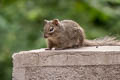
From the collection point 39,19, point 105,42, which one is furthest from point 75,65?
point 39,19

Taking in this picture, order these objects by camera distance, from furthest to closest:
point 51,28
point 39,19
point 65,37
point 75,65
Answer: point 39,19
point 65,37
point 51,28
point 75,65

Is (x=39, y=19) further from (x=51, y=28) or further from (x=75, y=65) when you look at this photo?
(x=75, y=65)

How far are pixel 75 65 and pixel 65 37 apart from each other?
3.40 ft

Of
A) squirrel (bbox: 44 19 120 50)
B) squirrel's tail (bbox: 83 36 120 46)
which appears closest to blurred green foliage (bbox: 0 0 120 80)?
squirrel's tail (bbox: 83 36 120 46)

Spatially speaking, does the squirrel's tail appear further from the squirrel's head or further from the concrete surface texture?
the concrete surface texture

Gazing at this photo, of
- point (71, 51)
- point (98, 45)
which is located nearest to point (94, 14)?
point (98, 45)

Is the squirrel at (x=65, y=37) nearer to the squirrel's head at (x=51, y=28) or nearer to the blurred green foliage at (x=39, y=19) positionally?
the squirrel's head at (x=51, y=28)

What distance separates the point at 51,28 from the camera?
716cm

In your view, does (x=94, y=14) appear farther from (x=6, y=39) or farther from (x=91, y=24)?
(x=6, y=39)

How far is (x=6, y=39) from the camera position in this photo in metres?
11.3

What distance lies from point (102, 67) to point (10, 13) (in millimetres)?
5684

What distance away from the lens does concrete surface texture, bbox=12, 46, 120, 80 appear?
6.33 m

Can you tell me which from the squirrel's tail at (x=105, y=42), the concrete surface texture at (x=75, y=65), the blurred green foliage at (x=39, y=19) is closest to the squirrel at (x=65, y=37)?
the squirrel's tail at (x=105, y=42)

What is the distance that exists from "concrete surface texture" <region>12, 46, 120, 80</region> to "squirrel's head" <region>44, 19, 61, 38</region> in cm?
60
